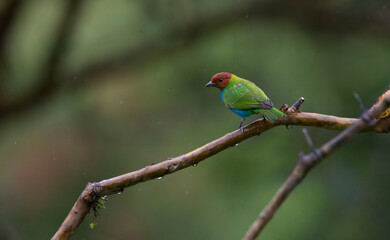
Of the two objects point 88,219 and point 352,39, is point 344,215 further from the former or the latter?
point 88,219

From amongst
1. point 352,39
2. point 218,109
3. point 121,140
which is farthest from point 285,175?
point 121,140

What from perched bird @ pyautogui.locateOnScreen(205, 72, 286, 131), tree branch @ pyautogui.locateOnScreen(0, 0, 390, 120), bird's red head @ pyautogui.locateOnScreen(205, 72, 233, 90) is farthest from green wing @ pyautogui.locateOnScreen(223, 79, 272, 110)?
tree branch @ pyautogui.locateOnScreen(0, 0, 390, 120)

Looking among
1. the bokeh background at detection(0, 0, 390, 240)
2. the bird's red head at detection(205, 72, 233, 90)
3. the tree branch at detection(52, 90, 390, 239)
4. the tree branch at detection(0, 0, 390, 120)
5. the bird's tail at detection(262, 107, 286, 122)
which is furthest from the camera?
the tree branch at detection(0, 0, 390, 120)

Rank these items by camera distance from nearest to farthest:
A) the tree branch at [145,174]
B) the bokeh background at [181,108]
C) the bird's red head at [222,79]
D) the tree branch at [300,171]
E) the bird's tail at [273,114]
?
1. the tree branch at [300,171]
2. the tree branch at [145,174]
3. the bird's tail at [273,114]
4. the bird's red head at [222,79]
5. the bokeh background at [181,108]

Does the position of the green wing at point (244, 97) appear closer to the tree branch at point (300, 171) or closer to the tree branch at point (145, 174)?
the tree branch at point (145, 174)

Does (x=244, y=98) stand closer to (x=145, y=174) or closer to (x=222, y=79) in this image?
(x=222, y=79)

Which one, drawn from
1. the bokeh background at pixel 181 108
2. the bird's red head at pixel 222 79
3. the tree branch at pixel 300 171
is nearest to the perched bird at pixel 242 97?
the bird's red head at pixel 222 79

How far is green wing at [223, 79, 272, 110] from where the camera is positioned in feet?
11.1

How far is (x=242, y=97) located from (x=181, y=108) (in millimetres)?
4160

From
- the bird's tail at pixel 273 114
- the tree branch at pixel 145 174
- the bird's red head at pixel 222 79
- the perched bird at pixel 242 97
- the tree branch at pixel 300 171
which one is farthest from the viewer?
the bird's red head at pixel 222 79

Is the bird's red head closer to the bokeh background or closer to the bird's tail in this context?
the bird's tail

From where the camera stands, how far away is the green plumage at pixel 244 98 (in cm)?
332

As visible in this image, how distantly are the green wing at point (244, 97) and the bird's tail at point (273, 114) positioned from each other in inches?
10.9

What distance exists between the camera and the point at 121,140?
7.88m
